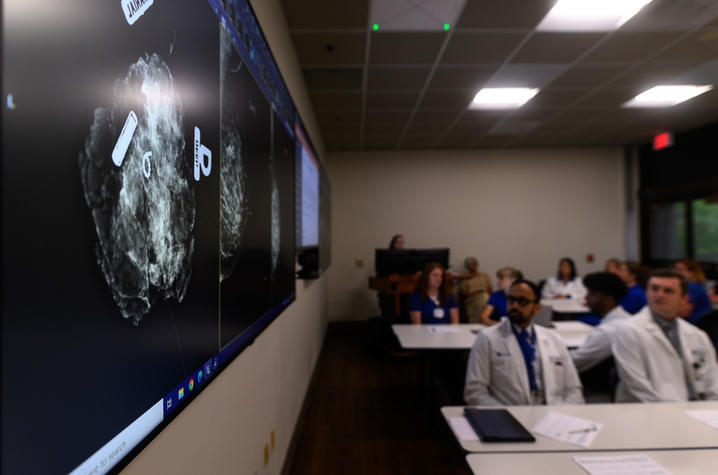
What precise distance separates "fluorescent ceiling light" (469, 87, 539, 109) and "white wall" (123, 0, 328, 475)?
225 cm

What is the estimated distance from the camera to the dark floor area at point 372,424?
8.31 ft

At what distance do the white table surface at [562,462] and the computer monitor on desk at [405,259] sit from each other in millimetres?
3163

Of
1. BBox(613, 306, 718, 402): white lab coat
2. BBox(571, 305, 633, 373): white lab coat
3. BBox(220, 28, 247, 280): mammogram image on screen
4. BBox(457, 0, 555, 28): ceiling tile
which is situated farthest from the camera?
BBox(457, 0, 555, 28): ceiling tile

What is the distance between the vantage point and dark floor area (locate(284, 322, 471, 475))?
253 cm

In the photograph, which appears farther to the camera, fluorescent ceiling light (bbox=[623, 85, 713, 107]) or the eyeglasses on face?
fluorescent ceiling light (bbox=[623, 85, 713, 107])

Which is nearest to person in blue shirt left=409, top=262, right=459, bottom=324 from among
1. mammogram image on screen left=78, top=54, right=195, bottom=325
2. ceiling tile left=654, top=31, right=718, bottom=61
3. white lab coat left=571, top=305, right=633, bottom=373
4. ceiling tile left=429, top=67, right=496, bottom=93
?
white lab coat left=571, top=305, right=633, bottom=373

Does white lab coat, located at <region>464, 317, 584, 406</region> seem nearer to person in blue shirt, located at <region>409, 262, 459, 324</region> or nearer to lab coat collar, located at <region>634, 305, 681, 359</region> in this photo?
lab coat collar, located at <region>634, 305, 681, 359</region>

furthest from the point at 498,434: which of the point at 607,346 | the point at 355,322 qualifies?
the point at 355,322

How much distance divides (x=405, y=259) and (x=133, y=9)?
4.08m

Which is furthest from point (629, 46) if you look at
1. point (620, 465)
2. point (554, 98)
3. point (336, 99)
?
point (620, 465)

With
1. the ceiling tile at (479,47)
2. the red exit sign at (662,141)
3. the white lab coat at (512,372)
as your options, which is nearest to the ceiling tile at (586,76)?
the ceiling tile at (479,47)

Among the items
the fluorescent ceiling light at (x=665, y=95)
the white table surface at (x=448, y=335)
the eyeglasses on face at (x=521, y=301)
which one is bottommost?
the white table surface at (x=448, y=335)

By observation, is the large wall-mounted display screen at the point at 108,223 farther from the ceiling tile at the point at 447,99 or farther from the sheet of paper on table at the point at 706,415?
the ceiling tile at the point at 447,99

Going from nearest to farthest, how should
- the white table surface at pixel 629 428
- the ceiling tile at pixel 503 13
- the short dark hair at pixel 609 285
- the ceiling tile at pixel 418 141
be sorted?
the white table surface at pixel 629 428, the ceiling tile at pixel 503 13, the short dark hair at pixel 609 285, the ceiling tile at pixel 418 141
